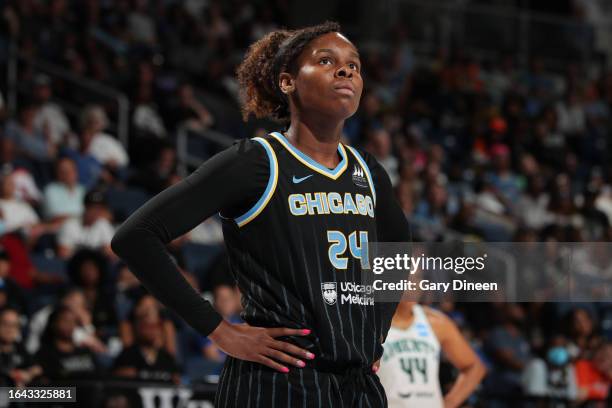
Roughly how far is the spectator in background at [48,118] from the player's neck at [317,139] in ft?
24.1

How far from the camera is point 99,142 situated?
10.3 metres

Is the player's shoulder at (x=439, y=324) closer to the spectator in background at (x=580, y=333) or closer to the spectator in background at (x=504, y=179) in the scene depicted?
the spectator in background at (x=580, y=333)

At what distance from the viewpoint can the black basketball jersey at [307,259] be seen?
2.99 m

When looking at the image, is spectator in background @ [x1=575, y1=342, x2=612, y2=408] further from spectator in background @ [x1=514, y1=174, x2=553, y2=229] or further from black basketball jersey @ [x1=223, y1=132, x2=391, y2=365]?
black basketball jersey @ [x1=223, y1=132, x2=391, y2=365]

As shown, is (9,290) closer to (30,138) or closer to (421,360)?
(30,138)

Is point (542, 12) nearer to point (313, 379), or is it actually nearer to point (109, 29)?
point (109, 29)

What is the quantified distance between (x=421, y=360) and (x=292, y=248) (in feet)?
8.54

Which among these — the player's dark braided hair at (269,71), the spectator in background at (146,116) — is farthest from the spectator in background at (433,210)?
the player's dark braided hair at (269,71)

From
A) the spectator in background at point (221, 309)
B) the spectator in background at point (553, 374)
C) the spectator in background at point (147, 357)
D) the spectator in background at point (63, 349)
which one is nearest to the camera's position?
the spectator in background at point (63, 349)

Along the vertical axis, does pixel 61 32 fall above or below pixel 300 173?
above

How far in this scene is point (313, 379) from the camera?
9.75 feet

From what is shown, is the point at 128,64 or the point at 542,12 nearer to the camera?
the point at 128,64

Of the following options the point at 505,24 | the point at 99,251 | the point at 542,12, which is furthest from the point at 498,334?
the point at 542,12

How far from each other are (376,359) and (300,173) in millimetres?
614
